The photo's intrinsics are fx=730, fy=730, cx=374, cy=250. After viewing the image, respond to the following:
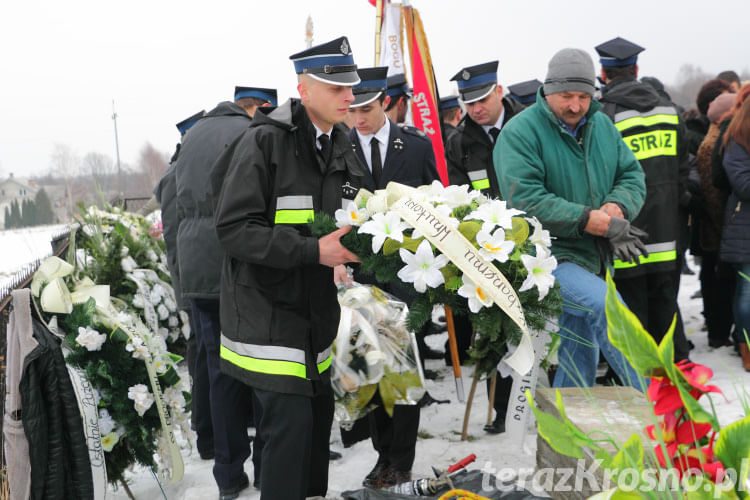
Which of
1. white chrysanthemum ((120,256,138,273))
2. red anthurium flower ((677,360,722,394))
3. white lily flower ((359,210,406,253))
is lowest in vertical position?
white chrysanthemum ((120,256,138,273))

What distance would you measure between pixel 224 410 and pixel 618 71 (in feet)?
11.6

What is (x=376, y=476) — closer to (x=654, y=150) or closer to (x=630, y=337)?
(x=654, y=150)

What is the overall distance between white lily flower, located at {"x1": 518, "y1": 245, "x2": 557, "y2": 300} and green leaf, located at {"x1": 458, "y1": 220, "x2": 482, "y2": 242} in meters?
0.20

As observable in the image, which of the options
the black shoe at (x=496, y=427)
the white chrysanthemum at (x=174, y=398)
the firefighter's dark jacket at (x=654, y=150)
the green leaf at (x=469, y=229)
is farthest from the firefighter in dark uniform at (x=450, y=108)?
the green leaf at (x=469, y=229)

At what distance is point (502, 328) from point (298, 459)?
96 centimetres

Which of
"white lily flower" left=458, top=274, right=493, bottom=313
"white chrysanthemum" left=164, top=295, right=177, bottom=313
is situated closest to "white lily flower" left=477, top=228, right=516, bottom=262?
"white lily flower" left=458, top=274, right=493, bottom=313

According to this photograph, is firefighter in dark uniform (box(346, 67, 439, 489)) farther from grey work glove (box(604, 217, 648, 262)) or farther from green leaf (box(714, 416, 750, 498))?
green leaf (box(714, 416, 750, 498))

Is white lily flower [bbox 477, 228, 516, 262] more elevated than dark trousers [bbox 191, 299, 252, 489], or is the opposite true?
white lily flower [bbox 477, 228, 516, 262]

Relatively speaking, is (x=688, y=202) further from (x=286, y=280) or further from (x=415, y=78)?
(x=286, y=280)

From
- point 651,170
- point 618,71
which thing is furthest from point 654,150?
point 618,71

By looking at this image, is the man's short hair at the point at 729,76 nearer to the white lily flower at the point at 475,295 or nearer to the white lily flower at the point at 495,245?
the white lily flower at the point at 495,245

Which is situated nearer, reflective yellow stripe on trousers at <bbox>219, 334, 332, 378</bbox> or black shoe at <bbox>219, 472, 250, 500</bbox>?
reflective yellow stripe on trousers at <bbox>219, 334, 332, 378</bbox>

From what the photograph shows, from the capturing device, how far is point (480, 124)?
5.38m

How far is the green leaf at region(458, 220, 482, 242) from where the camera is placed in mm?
2822
